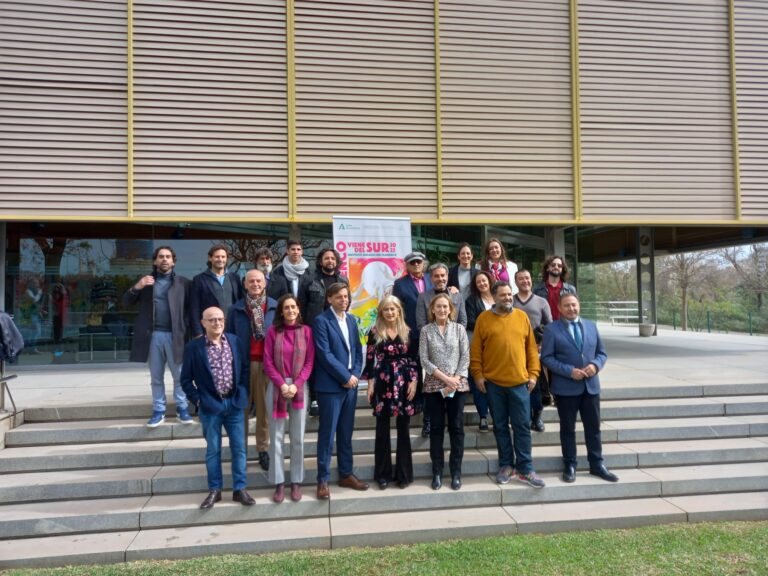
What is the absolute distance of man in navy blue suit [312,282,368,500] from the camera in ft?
13.4

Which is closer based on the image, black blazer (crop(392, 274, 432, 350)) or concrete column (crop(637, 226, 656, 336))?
black blazer (crop(392, 274, 432, 350))

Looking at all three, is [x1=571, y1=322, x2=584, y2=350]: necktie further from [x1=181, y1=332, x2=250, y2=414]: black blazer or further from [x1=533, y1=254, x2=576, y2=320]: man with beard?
[x1=181, y1=332, x2=250, y2=414]: black blazer

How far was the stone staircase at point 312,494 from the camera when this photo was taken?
3781mm

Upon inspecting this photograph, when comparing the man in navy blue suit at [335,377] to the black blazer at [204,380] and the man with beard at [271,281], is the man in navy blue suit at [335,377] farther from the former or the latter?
the man with beard at [271,281]

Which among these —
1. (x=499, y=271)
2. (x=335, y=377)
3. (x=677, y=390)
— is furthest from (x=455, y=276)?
(x=677, y=390)

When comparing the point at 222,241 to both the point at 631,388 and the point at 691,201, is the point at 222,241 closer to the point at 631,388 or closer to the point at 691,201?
the point at 631,388

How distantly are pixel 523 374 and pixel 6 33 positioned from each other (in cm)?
880

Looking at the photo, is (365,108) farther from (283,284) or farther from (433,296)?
(433,296)

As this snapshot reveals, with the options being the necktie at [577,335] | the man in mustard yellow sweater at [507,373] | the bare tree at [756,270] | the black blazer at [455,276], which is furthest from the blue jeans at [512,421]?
the bare tree at [756,270]

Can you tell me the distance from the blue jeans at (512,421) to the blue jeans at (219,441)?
2267mm

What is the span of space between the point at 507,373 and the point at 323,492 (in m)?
1.93

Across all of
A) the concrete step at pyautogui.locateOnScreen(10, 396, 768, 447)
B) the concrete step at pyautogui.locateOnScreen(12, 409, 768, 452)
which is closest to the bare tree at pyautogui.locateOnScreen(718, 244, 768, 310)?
the concrete step at pyautogui.locateOnScreen(10, 396, 768, 447)

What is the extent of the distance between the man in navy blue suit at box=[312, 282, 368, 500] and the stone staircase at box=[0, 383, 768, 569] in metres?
0.35

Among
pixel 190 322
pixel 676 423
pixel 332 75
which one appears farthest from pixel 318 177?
pixel 676 423
